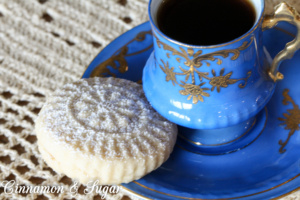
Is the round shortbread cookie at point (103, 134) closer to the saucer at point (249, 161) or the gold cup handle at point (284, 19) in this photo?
the saucer at point (249, 161)

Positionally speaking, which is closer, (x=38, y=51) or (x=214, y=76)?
(x=214, y=76)

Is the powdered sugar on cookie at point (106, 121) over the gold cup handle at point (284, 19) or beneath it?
beneath

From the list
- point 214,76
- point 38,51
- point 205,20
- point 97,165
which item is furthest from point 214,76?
point 38,51

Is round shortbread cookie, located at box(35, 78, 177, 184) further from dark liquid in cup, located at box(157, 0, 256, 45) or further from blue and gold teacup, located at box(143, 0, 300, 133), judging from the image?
dark liquid in cup, located at box(157, 0, 256, 45)

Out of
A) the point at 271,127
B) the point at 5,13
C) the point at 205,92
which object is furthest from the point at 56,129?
the point at 5,13

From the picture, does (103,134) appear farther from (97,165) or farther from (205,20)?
(205,20)

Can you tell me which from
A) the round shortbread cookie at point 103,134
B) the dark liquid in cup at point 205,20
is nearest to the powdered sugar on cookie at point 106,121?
the round shortbread cookie at point 103,134

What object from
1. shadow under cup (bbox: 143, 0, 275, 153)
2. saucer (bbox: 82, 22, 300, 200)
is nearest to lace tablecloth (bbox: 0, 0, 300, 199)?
saucer (bbox: 82, 22, 300, 200)
